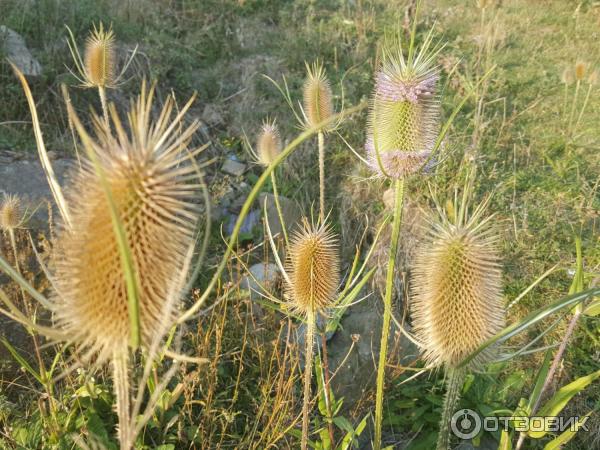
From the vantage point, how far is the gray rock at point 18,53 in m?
5.16

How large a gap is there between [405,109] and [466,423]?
1763 mm

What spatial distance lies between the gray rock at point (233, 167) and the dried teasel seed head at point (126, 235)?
4088 mm

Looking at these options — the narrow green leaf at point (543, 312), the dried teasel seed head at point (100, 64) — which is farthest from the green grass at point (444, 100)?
the dried teasel seed head at point (100, 64)

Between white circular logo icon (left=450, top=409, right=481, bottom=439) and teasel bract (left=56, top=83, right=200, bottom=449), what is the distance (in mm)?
2085

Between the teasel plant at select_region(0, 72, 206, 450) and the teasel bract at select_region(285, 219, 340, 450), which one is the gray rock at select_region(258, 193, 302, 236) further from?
the teasel plant at select_region(0, 72, 206, 450)

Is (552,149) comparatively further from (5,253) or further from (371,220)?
(5,253)

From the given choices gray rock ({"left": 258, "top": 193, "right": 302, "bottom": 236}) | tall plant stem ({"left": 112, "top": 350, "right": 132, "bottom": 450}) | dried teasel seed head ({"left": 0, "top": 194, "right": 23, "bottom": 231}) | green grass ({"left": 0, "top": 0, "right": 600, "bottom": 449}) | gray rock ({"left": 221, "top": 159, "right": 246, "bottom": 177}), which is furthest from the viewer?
gray rock ({"left": 221, "top": 159, "right": 246, "bottom": 177})

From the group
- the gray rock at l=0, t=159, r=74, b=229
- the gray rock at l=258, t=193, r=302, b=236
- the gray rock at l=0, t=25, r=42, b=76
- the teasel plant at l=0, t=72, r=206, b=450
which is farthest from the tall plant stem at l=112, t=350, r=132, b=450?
the gray rock at l=0, t=25, r=42, b=76

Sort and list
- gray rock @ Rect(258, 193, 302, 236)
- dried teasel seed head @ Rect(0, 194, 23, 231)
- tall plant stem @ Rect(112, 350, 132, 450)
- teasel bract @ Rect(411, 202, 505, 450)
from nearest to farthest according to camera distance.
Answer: tall plant stem @ Rect(112, 350, 132, 450) < teasel bract @ Rect(411, 202, 505, 450) < dried teasel seed head @ Rect(0, 194, 23, 231) < gray rock @ Rect(258, 193, 302, 236)

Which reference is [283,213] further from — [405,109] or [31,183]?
[405,109]

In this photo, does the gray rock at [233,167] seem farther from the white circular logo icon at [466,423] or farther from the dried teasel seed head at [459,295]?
the dried teasel seed head at [459,295]

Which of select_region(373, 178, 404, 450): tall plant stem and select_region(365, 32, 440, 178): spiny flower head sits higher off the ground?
select_region(365, 32, 440, 178): spiny flower head

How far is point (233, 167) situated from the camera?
211 inches

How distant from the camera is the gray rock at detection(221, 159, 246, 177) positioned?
5311mm
